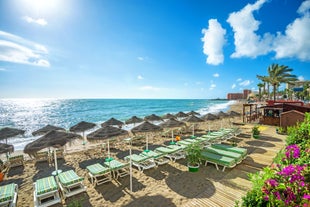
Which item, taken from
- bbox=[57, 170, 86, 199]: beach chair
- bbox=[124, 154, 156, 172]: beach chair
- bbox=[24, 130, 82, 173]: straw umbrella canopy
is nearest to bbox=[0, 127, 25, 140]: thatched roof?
bbox=[24, 130, 82, 173]: straw umbrella canopy

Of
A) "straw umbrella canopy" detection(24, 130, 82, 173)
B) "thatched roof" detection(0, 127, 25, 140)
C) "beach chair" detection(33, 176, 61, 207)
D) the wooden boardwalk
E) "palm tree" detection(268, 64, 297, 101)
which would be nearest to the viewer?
the wooden boardwalk

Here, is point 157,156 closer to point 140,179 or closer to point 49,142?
point 140,179

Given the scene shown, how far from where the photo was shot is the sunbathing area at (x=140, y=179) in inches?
193

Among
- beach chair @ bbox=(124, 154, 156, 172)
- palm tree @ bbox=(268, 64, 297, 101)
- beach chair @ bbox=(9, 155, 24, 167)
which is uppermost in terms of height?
palm tree @ bbox=(268, 64, 297, 101)

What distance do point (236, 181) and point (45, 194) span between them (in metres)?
6.82

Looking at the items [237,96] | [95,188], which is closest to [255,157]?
[95,188]

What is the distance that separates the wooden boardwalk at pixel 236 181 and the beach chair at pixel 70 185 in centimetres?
388

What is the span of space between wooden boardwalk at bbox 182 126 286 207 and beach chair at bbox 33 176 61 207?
4.38 m

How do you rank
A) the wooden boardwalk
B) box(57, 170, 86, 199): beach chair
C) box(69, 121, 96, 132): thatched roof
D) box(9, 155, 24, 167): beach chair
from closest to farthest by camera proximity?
1. the wooden boardwalk
2. box(57, 170, 86, 199): beach chair
3. box(9, 155, 24, 167): beach chair
4. box(69, 121, 96, 132): thatched roof

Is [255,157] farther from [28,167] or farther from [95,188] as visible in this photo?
[28,167]

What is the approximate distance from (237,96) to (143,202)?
17836 cm

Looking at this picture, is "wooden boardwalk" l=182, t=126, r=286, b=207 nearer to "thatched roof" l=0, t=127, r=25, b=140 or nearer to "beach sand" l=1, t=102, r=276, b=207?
"beach sand" l=1, t=102, r=276, b=207

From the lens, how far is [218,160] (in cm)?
673

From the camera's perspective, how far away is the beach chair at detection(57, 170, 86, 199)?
524 centimetres
